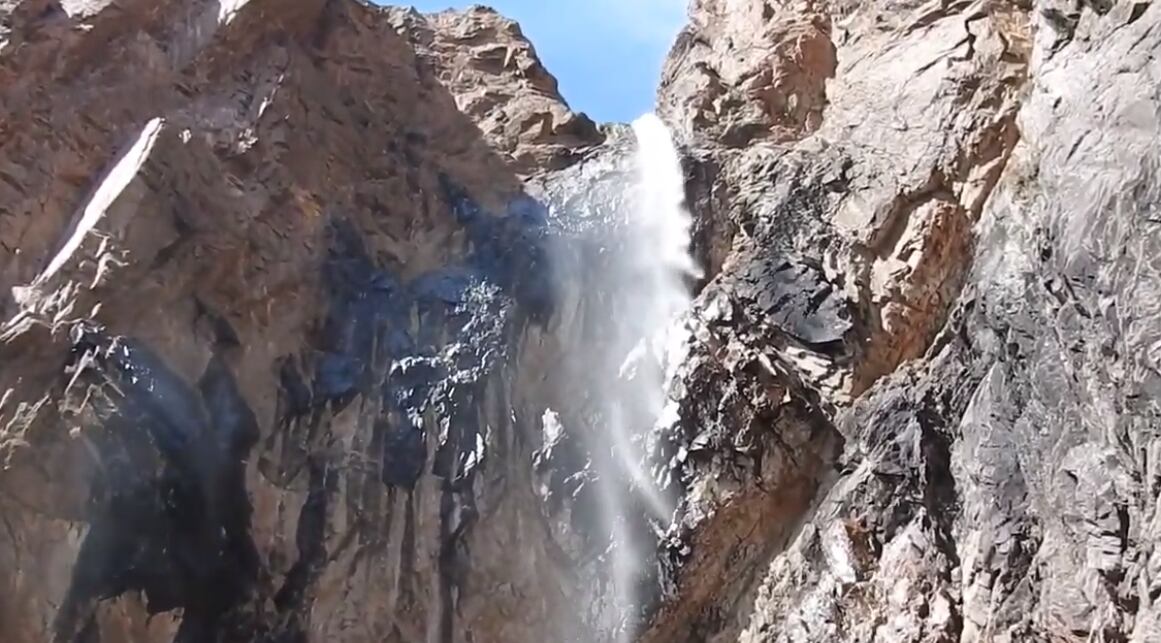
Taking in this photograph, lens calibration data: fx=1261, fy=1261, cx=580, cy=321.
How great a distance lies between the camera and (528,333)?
351 inches

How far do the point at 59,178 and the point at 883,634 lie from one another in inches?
237

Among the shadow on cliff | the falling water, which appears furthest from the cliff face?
the falling water

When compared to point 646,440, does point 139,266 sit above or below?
above

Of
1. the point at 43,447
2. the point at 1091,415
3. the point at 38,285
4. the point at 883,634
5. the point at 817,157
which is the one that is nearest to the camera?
the point at 1091,415

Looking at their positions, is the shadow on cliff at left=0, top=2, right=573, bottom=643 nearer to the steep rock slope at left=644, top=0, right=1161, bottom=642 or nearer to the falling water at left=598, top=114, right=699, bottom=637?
the falling water at left=598, top=114, right=699, bottom=637

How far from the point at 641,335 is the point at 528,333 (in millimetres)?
799

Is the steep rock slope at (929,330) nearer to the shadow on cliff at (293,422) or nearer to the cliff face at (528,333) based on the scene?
the cliff face at (528,333)

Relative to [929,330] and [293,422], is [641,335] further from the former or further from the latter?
[293,422]

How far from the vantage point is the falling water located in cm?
801

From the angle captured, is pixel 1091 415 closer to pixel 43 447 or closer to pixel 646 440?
pixel 646 440

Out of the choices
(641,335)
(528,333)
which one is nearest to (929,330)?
(641,335)

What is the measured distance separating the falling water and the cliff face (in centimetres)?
13

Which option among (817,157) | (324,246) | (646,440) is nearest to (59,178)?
(324,246)

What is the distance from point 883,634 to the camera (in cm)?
668
